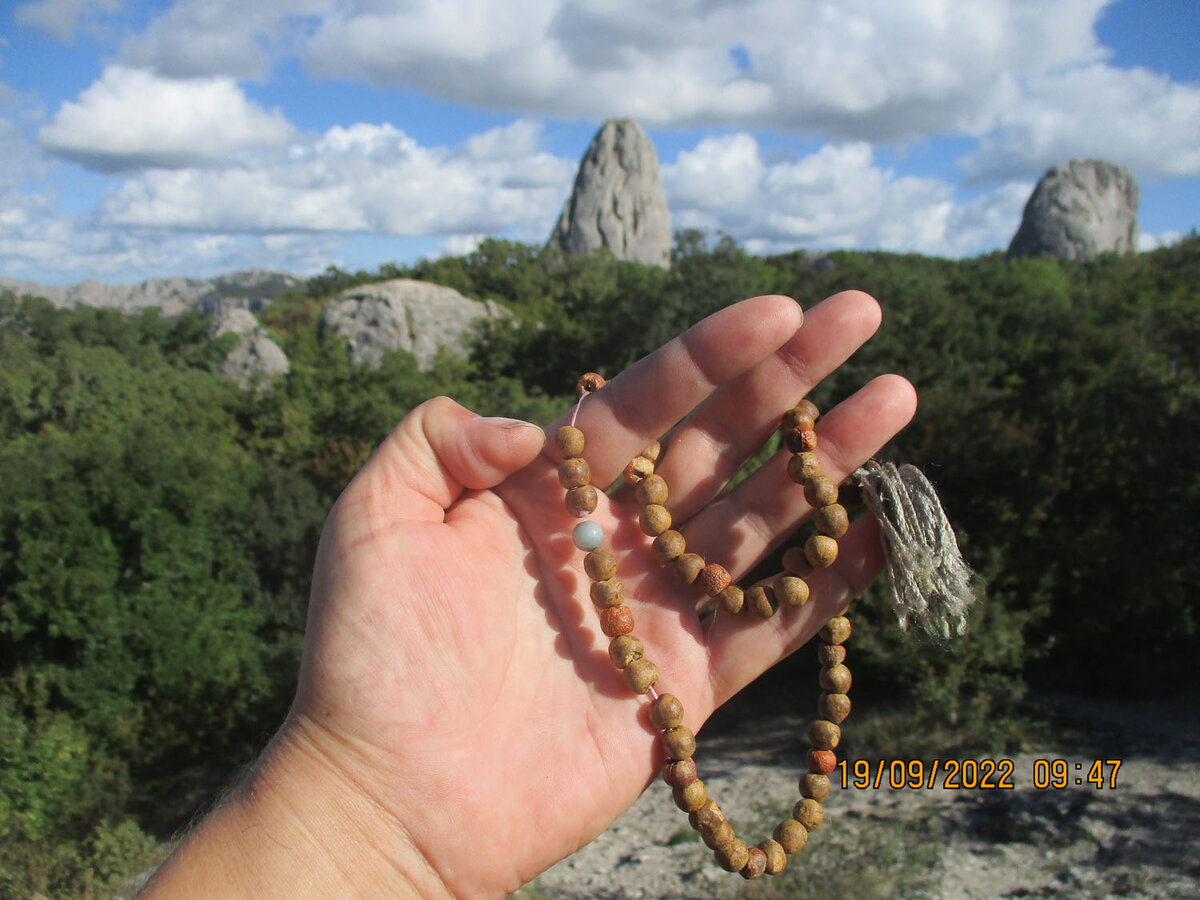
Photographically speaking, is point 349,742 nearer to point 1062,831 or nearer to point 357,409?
point 1062,831

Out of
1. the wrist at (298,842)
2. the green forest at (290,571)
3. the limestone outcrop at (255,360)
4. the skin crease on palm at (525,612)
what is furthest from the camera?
the limestone outcrop at (255,360)

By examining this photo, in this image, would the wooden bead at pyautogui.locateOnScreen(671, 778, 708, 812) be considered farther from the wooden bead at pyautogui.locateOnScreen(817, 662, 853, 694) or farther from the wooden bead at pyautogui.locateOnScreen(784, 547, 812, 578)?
the wooden bead at pyautogui.locateOnScreen(784, 547, 812, 578)

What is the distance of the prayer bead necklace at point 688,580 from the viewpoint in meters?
2.72

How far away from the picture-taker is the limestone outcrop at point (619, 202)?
48.5 m

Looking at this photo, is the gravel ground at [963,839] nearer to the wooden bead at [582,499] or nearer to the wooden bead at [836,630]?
the wooden bead at [836,630]

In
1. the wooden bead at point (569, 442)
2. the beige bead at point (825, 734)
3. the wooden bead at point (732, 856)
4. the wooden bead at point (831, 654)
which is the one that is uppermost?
the wooden bead at point (569, 442)

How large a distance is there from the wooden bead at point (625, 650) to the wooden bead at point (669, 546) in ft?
1.02

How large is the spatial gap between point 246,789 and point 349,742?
0.32 metres

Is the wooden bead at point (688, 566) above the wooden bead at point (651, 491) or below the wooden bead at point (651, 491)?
below

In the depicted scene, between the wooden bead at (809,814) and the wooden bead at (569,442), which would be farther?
the wooden bead at (809,814)

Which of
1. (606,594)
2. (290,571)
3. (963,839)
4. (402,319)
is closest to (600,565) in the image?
(606,594)

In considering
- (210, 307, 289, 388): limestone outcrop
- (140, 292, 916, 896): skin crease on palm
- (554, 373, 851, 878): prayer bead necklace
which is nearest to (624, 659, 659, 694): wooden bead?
(554, 373, 851, 878): prayer bead necklace

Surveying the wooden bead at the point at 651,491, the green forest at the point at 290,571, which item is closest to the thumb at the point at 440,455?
the wooden bead at the point at 651,491

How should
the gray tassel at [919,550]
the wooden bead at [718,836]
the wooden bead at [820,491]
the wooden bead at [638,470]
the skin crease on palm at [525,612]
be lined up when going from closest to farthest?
1. the skin crease on palm at [525,612]
2. the gray tassel at [919,550]
3. the wooden bead at [820,491]
4. the wooden bead at [718,836]
5. the wooden bead at [638,470]
